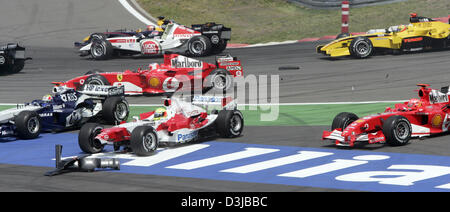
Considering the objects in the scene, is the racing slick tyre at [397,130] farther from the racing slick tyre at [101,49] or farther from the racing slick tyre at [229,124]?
the racing slick tyre at [101,49]

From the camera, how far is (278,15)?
152 ft

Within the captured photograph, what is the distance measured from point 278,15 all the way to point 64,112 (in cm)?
2686

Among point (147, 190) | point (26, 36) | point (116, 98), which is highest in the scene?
point (26, 36)

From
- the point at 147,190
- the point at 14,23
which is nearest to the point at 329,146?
the point at 147,190

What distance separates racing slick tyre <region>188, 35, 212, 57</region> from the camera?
114 feet

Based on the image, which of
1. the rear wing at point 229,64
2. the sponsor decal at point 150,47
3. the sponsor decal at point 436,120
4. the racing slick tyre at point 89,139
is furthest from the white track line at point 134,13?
the sponsor decal at point 436,120

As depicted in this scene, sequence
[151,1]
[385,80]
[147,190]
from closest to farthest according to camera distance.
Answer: [147,190]
[385,80]
[151,1]

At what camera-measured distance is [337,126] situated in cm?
1797

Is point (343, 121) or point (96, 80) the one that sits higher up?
point (96, 80)

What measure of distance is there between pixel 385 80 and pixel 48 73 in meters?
14.6

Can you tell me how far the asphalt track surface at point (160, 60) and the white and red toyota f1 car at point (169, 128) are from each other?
2.51 ft

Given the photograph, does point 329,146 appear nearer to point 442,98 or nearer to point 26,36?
point 442,98

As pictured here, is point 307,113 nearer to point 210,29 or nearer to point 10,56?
point 210,29

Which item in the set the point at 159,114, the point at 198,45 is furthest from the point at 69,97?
the point at 198,45
